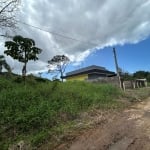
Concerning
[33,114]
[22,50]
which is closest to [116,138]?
[33,114]

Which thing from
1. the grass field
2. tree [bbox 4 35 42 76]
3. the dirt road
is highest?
tree [bbox 4 35 42 76]

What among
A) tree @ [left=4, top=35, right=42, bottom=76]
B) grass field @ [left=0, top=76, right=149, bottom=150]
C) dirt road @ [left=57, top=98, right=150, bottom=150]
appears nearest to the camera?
dirt road @ [left=57, top=98, right=150, bottom=150]

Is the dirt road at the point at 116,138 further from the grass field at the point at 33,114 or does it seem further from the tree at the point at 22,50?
the tree at the point at 22,50

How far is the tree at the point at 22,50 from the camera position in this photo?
13.6 meters

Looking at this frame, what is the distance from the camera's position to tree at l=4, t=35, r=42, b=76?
13.6m

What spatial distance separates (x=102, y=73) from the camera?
39.9m

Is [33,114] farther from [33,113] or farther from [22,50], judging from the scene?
[22,50]

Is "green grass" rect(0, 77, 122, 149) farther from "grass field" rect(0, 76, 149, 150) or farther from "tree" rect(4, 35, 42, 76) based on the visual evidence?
"tree" rect(4, 35, 42, 76)

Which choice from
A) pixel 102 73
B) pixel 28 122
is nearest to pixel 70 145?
pixel 28 122

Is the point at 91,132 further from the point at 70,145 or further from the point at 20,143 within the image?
the point at 20,143

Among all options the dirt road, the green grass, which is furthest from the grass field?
the dirt road

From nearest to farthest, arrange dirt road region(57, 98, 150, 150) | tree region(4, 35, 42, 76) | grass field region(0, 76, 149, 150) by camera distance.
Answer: dirt road region(57, 98, 150, 150)
grass field region(0, 76, 149, 150)
tree region(4, 35, 42, 76)

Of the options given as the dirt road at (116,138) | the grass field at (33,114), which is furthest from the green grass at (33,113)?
the dirt road at (116,138)

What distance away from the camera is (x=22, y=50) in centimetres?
1412
